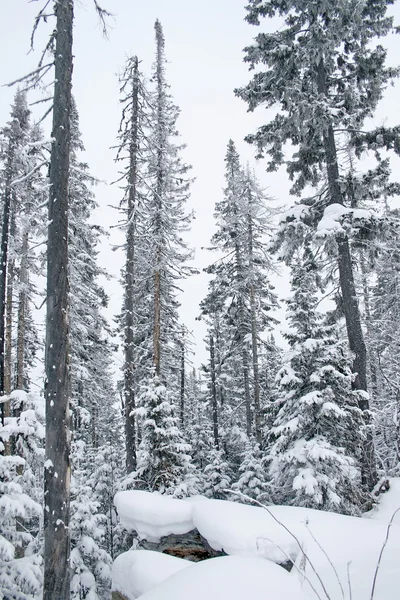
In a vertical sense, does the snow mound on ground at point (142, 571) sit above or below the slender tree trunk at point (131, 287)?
below

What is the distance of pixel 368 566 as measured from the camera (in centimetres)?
450

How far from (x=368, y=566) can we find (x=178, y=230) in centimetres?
1628

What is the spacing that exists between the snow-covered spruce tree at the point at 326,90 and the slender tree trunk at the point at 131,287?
22.0 ft

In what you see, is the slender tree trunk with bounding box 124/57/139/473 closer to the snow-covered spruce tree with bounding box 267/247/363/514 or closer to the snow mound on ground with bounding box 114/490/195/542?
the snow mound on ground with bounding box 114/490/195/542

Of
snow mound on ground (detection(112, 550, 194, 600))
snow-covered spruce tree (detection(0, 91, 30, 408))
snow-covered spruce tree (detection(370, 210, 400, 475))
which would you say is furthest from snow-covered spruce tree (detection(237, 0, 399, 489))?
snow-covered spruce tree (detection(0, 91, 30, 408))

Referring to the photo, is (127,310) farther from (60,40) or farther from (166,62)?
(166,62)

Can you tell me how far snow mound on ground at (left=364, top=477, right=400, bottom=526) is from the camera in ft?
27.0

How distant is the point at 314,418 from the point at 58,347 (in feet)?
20.6

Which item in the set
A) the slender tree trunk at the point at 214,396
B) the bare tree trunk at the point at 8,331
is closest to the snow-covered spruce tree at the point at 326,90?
the bare tree trunk at the point at 8,331

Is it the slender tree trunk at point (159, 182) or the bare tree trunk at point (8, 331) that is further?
the bare tree trunk at point (8, 331)

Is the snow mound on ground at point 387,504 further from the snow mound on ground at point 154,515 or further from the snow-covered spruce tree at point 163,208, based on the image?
the snow-covered spruce tree at point 163,208

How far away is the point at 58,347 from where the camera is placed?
647 centimetres

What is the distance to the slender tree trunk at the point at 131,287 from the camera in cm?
1487

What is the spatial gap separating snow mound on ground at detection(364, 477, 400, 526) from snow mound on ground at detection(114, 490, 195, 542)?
13.6 feet
